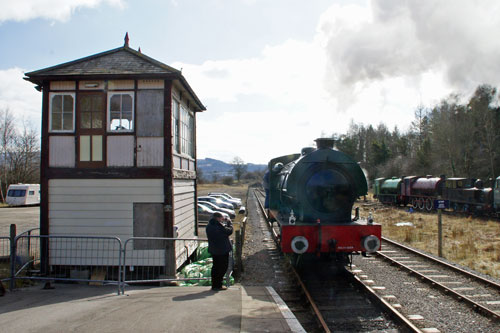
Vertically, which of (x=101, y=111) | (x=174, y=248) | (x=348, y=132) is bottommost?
(x=174, y=248)

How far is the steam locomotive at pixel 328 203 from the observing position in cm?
805

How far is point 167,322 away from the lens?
5293mm

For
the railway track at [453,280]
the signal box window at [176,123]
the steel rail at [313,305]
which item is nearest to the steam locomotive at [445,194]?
the railway track at [453,280]

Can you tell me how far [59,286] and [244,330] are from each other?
5.16 metres

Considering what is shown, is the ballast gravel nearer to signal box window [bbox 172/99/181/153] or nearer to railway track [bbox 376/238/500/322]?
railway track [bbox 376/238/500/322]

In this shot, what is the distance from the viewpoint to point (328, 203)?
28.2 feet

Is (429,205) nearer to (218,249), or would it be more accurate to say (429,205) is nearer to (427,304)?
(427,304)

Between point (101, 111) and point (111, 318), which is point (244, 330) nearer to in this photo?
point (111, 318)

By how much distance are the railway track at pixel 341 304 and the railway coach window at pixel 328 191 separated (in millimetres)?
1597

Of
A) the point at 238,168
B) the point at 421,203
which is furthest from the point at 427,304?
the point at 238,168

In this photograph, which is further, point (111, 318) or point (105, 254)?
point (105, 254)

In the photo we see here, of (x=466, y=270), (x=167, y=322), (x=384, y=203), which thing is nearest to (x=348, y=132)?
(x=384, y=203)

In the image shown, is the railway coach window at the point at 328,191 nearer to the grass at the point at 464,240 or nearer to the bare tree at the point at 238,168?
the grass at the point at 464,240

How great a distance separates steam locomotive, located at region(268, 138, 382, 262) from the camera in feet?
26.4
